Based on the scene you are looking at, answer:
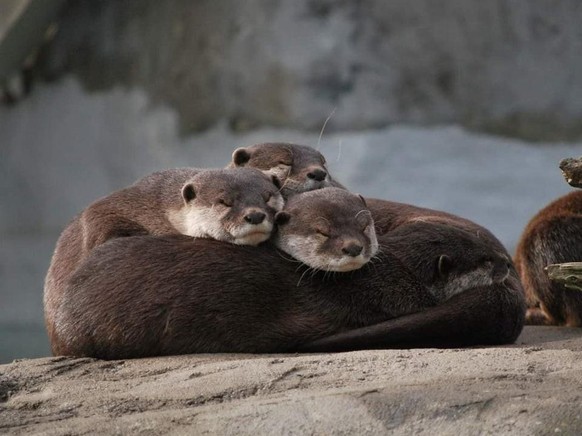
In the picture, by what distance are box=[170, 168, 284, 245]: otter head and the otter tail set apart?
0.49m

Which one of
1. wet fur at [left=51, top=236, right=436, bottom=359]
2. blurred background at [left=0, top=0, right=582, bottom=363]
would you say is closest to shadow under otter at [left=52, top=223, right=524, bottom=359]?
wet fur at [left=51, top=236, right=436, bottom=359]

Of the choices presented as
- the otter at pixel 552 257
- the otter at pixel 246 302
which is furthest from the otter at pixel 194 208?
the otter at pixel 552 257

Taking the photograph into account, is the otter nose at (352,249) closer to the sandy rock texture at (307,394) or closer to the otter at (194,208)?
the otter at (194,208)

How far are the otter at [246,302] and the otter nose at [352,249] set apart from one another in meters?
0.13

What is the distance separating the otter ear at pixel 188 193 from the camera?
433 cm

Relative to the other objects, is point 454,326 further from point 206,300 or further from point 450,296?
point 206,300

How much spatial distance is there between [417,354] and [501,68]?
562 cm

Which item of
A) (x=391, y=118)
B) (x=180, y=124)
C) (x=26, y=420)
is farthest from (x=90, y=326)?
(x=180, y=124)

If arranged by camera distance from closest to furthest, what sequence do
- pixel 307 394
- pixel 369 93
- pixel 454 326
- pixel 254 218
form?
pixel 307 394
pixel 454 326
pixel 254 218
pixel 369 93

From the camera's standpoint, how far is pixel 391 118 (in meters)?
8.48

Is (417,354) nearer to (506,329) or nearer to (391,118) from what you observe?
(506,329)

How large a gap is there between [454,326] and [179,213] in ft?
3.68

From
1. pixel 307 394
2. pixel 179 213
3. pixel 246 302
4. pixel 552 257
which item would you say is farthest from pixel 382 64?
pixel 307 394

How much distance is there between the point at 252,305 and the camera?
154 inches
